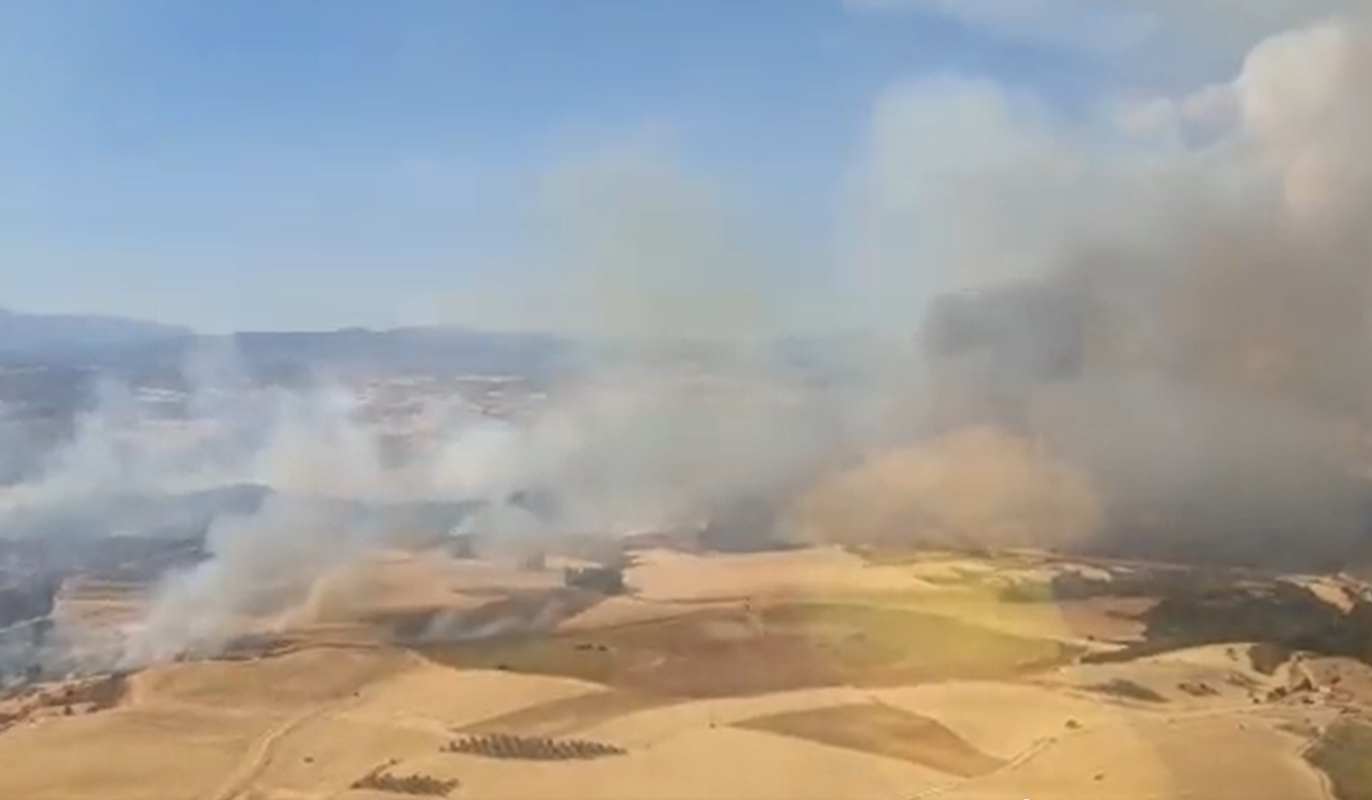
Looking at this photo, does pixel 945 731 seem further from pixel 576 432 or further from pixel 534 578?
pixel 576 432

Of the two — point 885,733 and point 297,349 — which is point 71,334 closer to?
point 297,349

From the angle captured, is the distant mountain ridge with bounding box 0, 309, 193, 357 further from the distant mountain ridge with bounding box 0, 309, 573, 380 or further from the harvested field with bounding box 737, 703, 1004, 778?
the harvested field with bounding box 737, 703, 1004, 778

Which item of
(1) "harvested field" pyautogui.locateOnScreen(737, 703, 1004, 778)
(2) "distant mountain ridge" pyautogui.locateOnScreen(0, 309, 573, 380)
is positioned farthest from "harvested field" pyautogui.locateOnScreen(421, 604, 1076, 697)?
(2) "distant mountain ridge" pyautogui.locateOnScreen(0, 309, 573, 380)

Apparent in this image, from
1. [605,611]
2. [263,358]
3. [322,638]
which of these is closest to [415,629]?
[322,638]

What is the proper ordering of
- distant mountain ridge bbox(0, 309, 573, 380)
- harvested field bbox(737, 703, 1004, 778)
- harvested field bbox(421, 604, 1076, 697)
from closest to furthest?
harvested field bbox(737, 703, 1004, 778)
harvested field bbox(421, 604, 1076, 697)
distant mountain ridge bbox(0, 309, 573, 380)

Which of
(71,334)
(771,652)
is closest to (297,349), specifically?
(71,334)

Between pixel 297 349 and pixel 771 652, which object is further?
pixel 297 349

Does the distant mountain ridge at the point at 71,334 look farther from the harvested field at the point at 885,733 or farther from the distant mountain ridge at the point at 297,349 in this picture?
the harvested field at the point at 885,733

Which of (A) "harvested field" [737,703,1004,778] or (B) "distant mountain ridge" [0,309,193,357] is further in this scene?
(B) "distant mountain ridge" [0,309,193,357]
